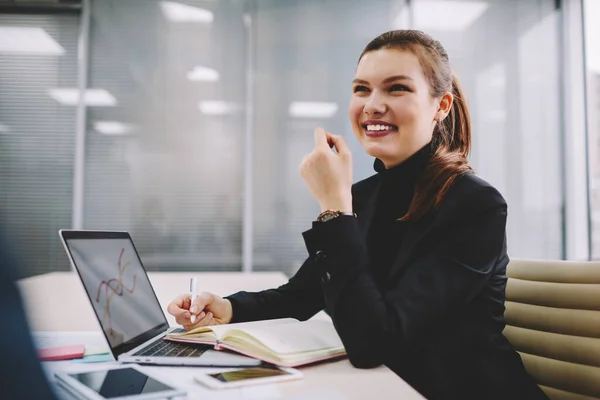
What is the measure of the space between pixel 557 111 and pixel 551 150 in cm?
28

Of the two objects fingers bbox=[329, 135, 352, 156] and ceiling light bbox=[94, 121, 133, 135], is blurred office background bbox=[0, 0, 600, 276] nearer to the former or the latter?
ceiling light bbox=[94, 121, 133, 135]

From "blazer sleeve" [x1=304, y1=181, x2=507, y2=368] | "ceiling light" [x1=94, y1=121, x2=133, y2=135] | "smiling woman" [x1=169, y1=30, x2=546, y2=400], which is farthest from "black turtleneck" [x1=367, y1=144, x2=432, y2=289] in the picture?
"ceiling light" [x1=94, y1=121, x2=133, y2=135]

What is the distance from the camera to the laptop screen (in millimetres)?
818

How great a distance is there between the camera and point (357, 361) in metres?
0.82

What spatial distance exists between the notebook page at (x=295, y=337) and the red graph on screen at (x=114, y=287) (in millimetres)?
226

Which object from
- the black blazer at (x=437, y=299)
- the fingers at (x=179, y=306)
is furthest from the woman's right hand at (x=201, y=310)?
the black blazer at (x=437, y=299)

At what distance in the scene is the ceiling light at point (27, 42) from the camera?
3.44 metres

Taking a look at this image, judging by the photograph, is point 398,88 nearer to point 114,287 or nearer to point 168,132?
point 114,287

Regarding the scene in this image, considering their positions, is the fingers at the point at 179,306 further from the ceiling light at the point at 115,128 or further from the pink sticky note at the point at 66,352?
the ceiling light at the point at 115,128

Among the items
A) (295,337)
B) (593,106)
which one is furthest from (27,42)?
(593,106)

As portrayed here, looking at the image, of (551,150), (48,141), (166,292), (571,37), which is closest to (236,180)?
(48,141)

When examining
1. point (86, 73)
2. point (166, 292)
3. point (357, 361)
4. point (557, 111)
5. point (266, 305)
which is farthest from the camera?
point (557, 111)

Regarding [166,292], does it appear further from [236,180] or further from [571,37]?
[571,37]

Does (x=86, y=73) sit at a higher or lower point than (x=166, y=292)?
higher
